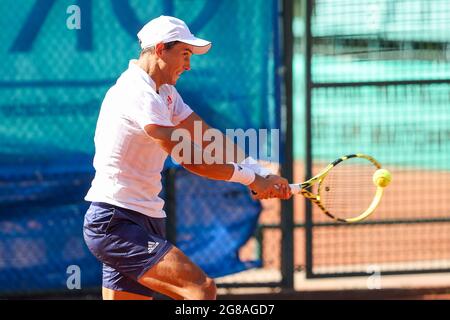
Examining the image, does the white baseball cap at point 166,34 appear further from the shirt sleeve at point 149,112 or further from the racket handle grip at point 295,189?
the racket handle grip at point 295,189

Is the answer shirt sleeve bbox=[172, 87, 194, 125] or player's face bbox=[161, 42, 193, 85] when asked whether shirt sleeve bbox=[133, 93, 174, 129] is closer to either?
player's face bbox=[161, 42, 193, 85]

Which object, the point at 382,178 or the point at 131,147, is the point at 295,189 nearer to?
the point at 382,178

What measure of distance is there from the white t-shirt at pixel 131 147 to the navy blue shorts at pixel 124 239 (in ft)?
0.15

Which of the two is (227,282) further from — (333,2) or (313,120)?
(333,2)

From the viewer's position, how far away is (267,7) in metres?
6.21

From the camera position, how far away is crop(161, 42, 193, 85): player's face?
454cm

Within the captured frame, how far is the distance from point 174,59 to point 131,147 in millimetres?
444

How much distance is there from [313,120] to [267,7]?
2.60 feet

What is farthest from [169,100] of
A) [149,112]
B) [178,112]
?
[149,112]

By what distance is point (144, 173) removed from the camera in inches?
180
